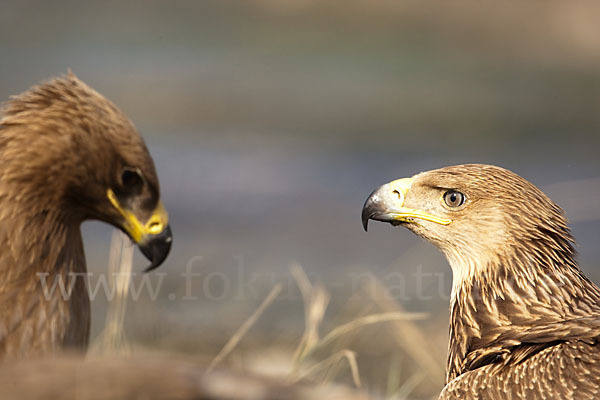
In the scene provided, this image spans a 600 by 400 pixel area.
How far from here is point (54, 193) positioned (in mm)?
3887

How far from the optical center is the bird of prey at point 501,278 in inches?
145

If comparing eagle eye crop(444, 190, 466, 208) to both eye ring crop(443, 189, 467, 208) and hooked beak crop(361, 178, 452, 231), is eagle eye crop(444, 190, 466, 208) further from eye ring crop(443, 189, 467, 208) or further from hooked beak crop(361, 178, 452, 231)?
hooked beak crop(361, 178, 452, 231)

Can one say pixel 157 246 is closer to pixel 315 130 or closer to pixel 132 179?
pixel 132 179

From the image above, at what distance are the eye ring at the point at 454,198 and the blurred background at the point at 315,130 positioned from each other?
1.21 meters

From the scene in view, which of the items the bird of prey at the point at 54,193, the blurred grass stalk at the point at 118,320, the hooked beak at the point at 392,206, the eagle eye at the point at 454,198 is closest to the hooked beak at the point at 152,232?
the bird of prey at the point at 54,193

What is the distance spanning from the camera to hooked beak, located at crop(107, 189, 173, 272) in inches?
165

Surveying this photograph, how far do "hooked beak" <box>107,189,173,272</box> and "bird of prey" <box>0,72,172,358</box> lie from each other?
109 mm

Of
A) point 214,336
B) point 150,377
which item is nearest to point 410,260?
point 214,336

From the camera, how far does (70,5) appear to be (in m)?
22.7

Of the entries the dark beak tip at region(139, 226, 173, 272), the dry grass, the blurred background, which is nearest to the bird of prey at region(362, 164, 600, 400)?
the dry grass

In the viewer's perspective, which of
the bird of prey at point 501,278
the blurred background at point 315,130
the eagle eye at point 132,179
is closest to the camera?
the bird of prey at point 501,278

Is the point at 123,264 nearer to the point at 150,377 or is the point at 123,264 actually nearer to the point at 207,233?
→ the point at 150,377

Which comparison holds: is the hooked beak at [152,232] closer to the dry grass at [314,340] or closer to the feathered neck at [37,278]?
the feathered neck at [37,278]

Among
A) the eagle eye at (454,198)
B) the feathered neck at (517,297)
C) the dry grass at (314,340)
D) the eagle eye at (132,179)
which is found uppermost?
the eagle eye at (454,198)
